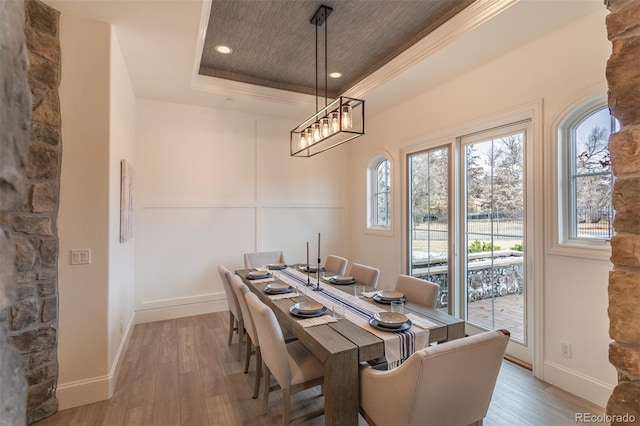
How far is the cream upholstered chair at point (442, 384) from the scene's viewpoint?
4.51 feet

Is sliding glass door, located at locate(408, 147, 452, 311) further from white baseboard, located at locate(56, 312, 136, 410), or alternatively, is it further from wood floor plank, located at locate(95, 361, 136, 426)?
white baseboard, located at locate(56, 312, 136, 410)

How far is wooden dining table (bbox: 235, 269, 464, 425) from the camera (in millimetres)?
1621

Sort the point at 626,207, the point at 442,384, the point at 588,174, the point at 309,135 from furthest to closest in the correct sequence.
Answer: the point at 309,135
the point at 588,174
the point at 442,384
the point at 626,207

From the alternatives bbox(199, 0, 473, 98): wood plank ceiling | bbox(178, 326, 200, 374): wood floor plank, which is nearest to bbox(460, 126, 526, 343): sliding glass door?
bbox(199, 0, 473, 98): wood plank ceiling

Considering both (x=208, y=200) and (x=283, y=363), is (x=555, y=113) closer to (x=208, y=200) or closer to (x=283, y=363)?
(x=283, y=363)

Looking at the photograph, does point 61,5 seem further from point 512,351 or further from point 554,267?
point 512,351

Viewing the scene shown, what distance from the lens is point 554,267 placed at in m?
2.60

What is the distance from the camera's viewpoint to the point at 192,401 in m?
2.39

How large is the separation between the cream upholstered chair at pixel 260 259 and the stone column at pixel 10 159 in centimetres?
356

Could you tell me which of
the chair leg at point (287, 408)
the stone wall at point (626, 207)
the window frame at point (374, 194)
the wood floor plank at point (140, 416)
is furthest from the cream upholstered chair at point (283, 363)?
the window frame at point (374, 194)

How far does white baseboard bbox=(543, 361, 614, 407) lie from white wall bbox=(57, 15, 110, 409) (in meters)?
3.60

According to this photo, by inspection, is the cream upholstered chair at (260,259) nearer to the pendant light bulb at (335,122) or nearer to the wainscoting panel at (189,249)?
the wainscoting panel at (189,249)

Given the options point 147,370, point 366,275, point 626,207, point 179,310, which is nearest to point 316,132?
point 366,275

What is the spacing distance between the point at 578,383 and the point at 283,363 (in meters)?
2.32
